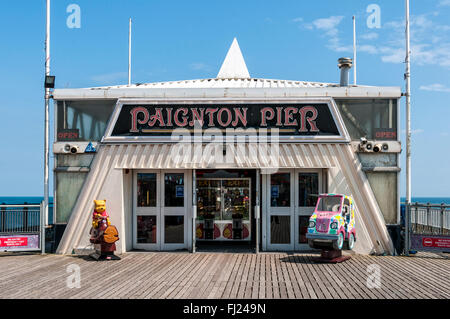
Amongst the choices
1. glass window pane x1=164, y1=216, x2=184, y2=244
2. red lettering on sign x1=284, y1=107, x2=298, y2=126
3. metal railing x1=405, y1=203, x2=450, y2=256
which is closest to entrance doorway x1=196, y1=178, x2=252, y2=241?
glass window pane x1=164, y1=216, x2=184, y2=244

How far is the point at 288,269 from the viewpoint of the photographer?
1061 centimetres

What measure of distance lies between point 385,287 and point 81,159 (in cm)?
947

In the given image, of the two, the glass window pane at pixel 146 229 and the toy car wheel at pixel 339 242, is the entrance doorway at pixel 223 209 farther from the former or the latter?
the toy car wheel at pixel 339 242

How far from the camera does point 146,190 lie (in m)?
13.6

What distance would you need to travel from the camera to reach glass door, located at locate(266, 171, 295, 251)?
521 inches

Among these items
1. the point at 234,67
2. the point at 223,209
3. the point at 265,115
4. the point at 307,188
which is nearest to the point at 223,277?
the point at 307,188

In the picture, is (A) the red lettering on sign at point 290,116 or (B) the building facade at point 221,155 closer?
(B) the building facade at point 221,155

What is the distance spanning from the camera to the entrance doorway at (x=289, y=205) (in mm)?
13227

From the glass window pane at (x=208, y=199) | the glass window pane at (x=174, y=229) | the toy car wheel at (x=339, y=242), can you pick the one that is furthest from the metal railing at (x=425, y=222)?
the glass window pane at (x=174, y=229)

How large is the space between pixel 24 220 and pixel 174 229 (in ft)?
15.1

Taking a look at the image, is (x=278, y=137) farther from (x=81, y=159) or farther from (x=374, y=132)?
(x=81, y=159)

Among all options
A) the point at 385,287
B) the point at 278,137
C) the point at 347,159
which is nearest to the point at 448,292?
the point at 385,287

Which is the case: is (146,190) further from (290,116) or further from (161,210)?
(290,116)

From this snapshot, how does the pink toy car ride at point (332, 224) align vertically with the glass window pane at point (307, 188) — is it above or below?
below
